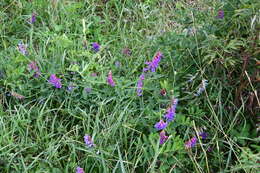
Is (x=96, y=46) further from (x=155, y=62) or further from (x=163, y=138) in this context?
(x=163, y=138)

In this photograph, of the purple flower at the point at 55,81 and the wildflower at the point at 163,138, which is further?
the purple flower at the point at 55,81

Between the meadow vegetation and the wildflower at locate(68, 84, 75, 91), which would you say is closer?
the meadow vegetation

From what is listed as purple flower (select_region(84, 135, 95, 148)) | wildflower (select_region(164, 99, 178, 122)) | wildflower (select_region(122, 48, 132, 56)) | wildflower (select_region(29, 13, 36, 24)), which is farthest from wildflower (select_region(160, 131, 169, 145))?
wildflower (select_region(29, 13, 36, 24))

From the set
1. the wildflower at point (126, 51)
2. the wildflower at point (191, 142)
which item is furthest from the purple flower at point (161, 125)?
the wildflower at point (126, 51)

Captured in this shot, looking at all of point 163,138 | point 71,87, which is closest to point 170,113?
point 163,138

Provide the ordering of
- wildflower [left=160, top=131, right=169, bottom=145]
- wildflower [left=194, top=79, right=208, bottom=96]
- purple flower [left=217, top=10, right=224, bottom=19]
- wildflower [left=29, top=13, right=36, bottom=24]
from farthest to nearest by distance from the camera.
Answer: wildflower [left=29, top=13, right=36, bottom=24]
purple flower [left=217, top=10, right=224, bottom=19]
wildflower [left=194, top=79, right=208, bottom=96]
wildflower [left=160, top=131, right=169, bottom=145]

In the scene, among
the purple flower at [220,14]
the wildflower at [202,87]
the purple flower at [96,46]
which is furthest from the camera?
the purple flower at [96,46]

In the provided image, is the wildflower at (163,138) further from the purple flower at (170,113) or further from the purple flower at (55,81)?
the purple flower at (55,81)

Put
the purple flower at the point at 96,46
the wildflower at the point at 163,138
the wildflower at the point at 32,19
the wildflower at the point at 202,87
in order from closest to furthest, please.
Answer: the wildflower at the point at 163,138 → the wildflower at the point at 202,87 → the purple flower at the point at 96,46 → the wildflower at the point at 32,19

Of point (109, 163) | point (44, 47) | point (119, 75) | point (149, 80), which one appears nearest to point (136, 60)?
point (119, 75)

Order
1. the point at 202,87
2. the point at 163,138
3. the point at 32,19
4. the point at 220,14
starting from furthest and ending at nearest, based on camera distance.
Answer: the point at 32,19
the point at 220,14
the point at 202,87
the point at 163,138

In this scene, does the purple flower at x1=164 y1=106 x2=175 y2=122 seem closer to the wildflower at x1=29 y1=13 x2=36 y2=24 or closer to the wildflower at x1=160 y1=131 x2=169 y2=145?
the wildflower at x1=160 y1=131 x2=169 y2=145

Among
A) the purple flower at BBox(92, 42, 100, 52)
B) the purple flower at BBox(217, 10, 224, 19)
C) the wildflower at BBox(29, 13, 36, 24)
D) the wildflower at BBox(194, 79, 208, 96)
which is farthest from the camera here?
the wildflower at BBox(29, 13, 36, 24)

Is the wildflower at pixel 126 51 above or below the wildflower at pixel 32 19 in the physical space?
below
